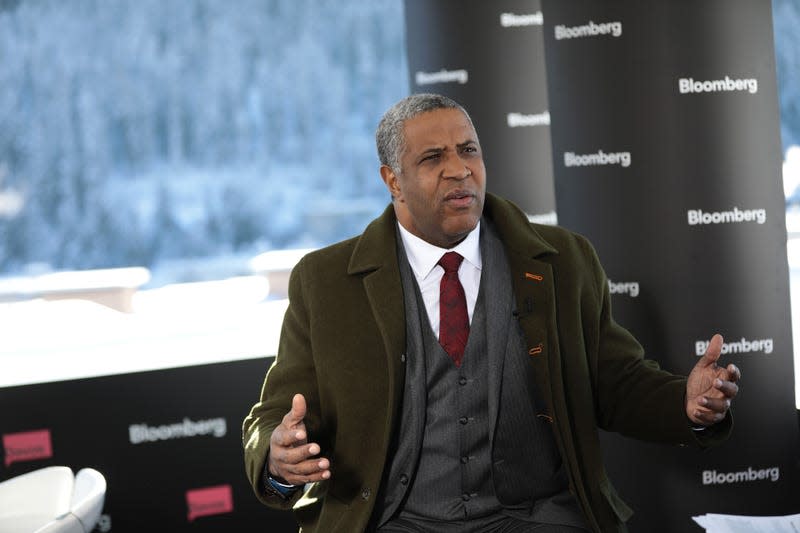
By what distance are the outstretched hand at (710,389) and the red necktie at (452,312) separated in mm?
526

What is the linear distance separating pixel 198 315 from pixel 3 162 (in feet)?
4.80

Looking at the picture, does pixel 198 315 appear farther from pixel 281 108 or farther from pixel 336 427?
pixel 336 427

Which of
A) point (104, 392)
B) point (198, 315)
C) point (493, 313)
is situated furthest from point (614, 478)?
point (198, 315)

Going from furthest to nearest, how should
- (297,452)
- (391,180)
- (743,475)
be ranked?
(743,475) → (391,180) → (297,452)

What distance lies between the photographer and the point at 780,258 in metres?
3.10

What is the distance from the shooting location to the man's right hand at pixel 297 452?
81.7 inches

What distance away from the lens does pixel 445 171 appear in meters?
2.41

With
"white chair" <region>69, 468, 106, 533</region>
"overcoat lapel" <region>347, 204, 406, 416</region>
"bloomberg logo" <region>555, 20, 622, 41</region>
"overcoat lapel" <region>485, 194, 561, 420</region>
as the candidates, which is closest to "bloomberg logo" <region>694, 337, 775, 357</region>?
"overcoat lapel" <region>485, 194, 561, 420</region>

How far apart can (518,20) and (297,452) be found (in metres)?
3.53

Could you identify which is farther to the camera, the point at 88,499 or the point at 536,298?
the point at 88,499

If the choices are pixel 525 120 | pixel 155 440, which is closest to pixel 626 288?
pixel 525 120

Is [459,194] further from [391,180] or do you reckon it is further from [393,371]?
[393,371]

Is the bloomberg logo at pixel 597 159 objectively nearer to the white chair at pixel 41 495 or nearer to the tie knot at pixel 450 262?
the tie knot at pixel 450 262

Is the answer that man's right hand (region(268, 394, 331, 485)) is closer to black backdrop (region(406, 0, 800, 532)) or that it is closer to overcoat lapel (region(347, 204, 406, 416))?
overcoat lapel (region(347, 204, 406, 416))
